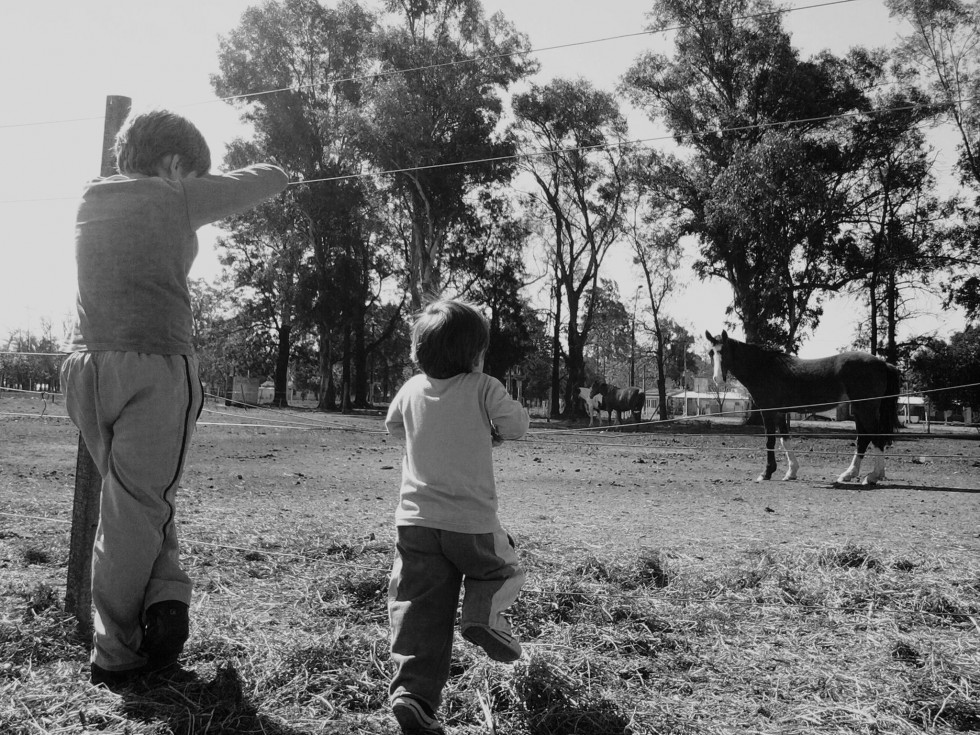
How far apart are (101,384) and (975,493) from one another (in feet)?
31.6

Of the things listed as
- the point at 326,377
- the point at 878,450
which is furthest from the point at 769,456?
the point at 326,377

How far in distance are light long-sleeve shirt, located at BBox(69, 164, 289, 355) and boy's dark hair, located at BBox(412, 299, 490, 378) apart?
707mm

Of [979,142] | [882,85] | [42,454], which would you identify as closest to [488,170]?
[882,85]

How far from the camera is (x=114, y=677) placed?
2.26 metres

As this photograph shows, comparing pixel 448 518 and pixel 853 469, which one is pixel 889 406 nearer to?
pixel 853 469

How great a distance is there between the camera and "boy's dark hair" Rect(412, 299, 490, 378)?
2381 millimetres

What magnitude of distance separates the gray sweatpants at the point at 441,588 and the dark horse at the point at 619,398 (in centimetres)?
2854

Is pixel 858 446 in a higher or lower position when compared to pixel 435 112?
lower

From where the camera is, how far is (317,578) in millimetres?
3609

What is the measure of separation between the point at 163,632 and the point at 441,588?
2.80 feet

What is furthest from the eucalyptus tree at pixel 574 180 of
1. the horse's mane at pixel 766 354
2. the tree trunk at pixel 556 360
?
the horse's mane at pixel 766 354

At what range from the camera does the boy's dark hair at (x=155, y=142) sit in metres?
2.43

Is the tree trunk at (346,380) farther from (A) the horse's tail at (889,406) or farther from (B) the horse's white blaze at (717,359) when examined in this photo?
Answer: (A) the horse's tail at (889,406)

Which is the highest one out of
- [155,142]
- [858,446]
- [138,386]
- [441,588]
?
[155,142]
